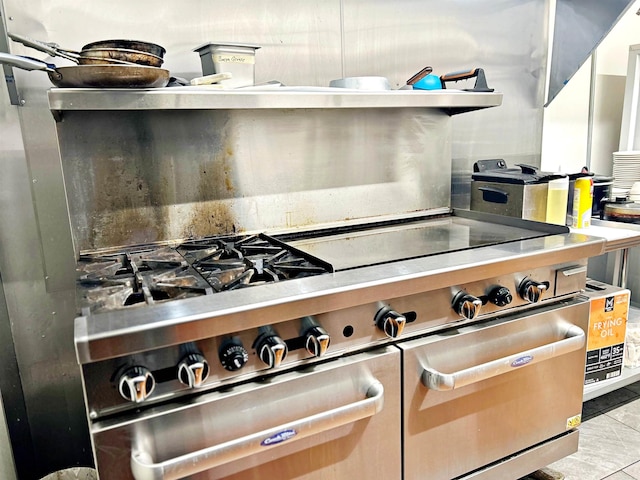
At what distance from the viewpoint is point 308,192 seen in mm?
1650

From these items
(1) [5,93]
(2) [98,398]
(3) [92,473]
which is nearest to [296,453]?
(2) [98,398]

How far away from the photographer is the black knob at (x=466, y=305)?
1138mm

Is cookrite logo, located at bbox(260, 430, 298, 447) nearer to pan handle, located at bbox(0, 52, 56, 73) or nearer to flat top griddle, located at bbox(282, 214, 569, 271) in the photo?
flat top griddle, located at bbox(282, 214, 569, 271)

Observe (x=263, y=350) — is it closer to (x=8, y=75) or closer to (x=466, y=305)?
(x=466, y=305)

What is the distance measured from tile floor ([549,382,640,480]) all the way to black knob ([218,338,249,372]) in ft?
4.30

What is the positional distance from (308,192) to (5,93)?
3.09 ft

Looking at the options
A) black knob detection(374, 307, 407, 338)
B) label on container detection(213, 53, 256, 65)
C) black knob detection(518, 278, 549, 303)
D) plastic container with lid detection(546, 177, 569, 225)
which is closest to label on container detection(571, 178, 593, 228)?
plastic container with lid detection(546, 177, 569, 225)

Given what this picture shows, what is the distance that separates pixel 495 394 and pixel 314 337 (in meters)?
0.60

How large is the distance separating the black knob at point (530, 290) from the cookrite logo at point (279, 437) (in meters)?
0.70

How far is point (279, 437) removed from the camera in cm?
93

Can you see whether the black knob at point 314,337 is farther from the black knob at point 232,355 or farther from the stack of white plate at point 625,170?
the stack of white plate at point 625,170

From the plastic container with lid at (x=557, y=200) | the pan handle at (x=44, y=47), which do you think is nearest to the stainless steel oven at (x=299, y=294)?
the pan handle at (x=44, y=47)

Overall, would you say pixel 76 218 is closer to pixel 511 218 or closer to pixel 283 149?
pixel 283 149

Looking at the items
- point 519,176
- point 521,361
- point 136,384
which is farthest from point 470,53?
point 136,384
